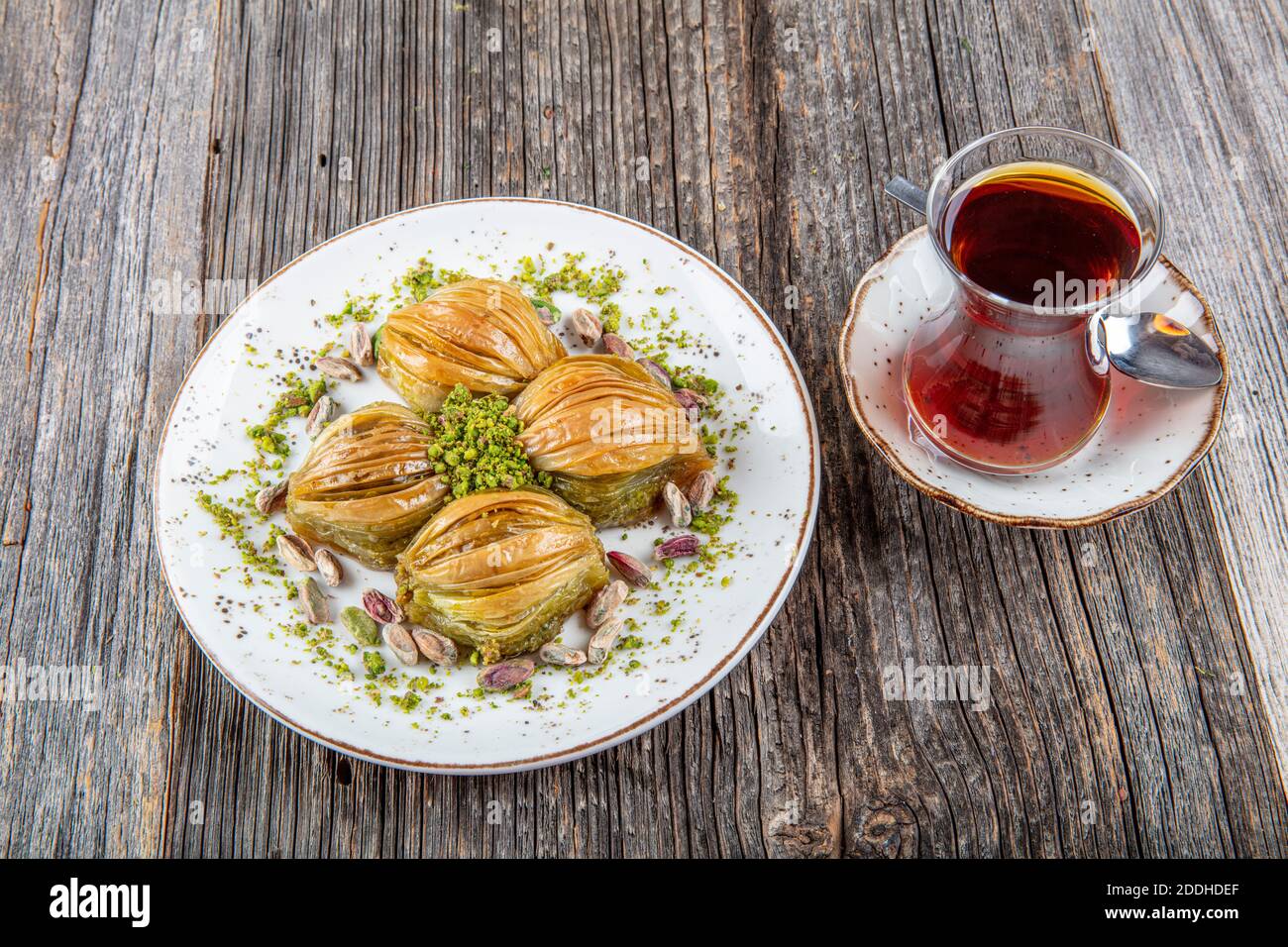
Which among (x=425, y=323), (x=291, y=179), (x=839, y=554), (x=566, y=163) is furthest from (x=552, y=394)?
(x=291, y=179)

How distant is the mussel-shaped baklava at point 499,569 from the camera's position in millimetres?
1667

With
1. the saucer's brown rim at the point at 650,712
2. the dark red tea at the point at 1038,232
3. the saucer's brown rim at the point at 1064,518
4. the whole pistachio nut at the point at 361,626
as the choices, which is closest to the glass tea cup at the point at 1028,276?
the dark red tea at the point at 1038,232

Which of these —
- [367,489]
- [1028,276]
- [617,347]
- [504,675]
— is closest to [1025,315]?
[1028,276]

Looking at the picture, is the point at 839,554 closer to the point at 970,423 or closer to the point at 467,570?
the point at 970,423

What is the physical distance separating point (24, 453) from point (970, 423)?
79.9 inches

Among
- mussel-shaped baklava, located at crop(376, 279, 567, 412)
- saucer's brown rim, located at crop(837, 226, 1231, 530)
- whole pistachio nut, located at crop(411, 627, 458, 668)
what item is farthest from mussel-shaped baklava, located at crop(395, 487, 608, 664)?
saucer's brown rim, located at crop(837, 226, 1231, 530)

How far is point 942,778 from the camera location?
186 cm

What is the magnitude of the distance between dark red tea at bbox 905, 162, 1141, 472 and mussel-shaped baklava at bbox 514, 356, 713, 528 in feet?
1.58

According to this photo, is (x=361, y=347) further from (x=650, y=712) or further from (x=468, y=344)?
(x=650, y=712)

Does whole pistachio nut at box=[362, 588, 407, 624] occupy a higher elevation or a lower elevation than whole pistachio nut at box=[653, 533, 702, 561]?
lower

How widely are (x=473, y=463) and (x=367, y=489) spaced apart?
195mm

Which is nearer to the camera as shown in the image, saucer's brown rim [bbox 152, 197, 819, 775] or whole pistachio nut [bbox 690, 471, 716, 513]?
saucer's brown rim [bbox 152, 197, 819, 775]

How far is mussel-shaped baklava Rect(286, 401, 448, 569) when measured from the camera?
176 centimetres

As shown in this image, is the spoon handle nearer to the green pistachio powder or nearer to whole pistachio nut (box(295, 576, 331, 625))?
the green pistachio powder
